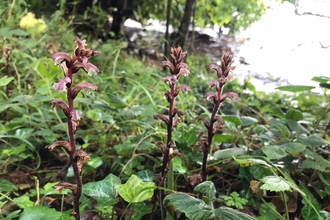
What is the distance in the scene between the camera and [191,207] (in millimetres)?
706

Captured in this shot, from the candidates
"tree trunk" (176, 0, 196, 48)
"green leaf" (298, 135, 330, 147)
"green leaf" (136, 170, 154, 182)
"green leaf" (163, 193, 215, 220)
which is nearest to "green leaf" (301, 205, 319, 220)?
"green leaf" (298, 135, 330, 147)

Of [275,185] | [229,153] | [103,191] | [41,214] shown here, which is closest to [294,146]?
[229,153]

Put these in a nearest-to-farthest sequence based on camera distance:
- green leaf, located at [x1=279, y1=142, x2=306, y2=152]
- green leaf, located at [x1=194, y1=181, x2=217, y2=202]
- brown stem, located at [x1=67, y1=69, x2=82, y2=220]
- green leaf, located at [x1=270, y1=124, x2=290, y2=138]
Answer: brown stem, located at [x1=67, y1=69, x2=82, y2=220] → green leaf, located at [x1=194, y1=181, x2=217, y2=202] → green leaf, located at [x1=279, y1=142, x2=306, y2=152] → green leaf, located at [x1=270, y1=124, x2=290, y2=138]

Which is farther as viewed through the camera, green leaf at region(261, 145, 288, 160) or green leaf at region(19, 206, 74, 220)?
green leaf at region(261, 145, 288, 160)

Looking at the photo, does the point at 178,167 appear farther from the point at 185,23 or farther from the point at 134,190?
the point at 185,23

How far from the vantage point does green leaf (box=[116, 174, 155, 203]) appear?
0.80 meters

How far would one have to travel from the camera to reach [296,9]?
6.76ft

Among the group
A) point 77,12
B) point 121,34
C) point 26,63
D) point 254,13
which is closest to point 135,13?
point 121,34

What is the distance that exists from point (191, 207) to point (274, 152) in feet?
1.29

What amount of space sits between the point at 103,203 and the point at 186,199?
214mm

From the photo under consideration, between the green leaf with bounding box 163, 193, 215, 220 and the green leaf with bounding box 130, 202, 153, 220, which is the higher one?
the green leaf with bounding box 163, 193, 215, 220

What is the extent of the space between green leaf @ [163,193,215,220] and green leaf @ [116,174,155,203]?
9 cm

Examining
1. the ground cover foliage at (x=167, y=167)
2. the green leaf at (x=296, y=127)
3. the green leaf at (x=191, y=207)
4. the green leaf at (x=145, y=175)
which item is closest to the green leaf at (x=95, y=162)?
the ground cover foliage at (x=167, y=167)

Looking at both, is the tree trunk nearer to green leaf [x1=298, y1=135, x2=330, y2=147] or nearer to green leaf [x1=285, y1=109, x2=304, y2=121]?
green leaf [x1=285, y1=109, x2=304, y2=121]
